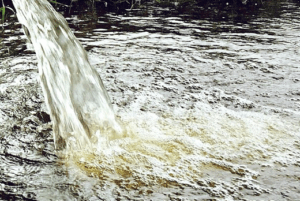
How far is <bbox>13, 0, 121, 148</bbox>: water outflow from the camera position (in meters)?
3.93

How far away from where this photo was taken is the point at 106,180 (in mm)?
3146

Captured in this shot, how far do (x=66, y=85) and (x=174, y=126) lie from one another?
1.39 metres

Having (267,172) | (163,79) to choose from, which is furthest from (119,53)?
Answer: (267,172)

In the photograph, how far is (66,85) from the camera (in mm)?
4148

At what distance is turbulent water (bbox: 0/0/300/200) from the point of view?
304cm

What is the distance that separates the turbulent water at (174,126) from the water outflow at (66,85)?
0.21m

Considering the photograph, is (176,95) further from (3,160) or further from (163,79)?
(3,160)

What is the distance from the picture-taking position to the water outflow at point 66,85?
3926 mm

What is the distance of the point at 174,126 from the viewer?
413 centimetres

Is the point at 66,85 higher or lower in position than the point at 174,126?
higher

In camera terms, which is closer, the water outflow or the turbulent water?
the turbulent water

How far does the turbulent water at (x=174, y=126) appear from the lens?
9.96ft

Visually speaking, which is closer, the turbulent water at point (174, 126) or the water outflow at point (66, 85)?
the turbulent water at point (174, 126)

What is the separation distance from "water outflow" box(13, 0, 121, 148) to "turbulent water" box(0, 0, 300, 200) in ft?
0.69
